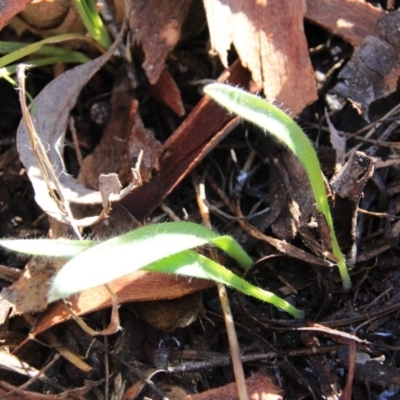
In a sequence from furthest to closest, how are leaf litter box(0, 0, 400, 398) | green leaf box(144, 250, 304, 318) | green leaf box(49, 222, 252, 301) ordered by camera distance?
leaf litter box(0, 0, 400, 398), green leaf box(144, 250, 304, 318), green leaf box(49, 222, 252, 301)

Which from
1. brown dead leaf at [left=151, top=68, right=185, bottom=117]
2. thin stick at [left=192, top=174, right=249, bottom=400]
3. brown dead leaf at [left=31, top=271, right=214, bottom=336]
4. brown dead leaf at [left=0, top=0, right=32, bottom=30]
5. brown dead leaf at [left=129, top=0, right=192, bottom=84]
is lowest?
thin stick at [left=192, top=174, right=249, bottom=400]

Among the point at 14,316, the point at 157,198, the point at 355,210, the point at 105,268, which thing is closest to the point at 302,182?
the point at 355,210

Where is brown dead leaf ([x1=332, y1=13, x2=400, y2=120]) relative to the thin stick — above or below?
above

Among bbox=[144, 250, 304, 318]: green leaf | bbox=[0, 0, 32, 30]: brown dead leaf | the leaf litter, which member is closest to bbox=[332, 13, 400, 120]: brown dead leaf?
the leaf litter

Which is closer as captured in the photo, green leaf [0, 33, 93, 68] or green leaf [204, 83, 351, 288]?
green leaf [204, 83, 351, 288]

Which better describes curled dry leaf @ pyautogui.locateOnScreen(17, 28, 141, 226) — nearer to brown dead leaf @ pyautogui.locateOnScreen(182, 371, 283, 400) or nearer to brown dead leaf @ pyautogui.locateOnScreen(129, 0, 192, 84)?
brown dead leaf @ pyautogui.locateOnScreen(129, 0, 192, 84)

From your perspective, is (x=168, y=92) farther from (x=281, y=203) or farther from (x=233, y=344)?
(x=233, y=344)

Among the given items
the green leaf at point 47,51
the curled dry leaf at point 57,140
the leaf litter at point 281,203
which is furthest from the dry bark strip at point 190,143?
the green leaf at point 47,51

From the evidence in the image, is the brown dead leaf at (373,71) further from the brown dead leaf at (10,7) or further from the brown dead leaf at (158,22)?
the brown dead leaf at (10,7)
